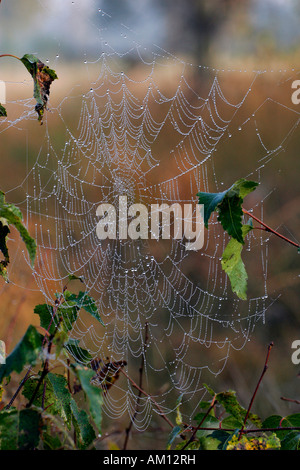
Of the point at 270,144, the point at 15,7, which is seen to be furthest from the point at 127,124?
the point at 15,7

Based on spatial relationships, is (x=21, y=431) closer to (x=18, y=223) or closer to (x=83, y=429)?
(x=83, y=429)

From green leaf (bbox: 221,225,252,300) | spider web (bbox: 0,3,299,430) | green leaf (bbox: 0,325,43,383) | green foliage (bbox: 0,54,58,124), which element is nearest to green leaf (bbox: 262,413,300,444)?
green leaf (bbox: 221,225,252,300)

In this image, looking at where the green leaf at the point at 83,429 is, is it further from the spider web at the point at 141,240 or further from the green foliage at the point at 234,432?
the spider web at the point at 141,240

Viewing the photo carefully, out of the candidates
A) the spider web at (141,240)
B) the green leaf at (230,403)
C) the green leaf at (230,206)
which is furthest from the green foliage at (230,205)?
the spider web at (141,240)

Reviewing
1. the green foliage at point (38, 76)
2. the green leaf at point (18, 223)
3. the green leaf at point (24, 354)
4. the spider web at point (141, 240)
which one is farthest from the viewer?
the spider web at point (141, 240)

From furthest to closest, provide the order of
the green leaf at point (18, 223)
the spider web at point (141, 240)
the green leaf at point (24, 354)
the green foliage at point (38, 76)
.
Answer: the spider web at point (141, 240) < the green foliage at point (38, 76) < the green leaf at point (18, 223) < the green leaf at point (24, 354)

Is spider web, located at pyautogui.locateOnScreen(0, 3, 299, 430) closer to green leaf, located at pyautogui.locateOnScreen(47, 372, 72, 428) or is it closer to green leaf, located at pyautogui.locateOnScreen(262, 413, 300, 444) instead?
green leaf, located at pyautogui.locateOnScreen(262, 413, 300, 444)
